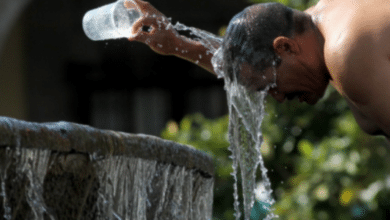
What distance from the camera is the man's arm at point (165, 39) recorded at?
100 inches

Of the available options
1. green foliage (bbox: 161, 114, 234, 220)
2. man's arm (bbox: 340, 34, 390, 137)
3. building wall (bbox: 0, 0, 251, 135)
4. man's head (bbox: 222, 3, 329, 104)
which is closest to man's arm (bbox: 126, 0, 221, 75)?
man's head (bbox: 222, 3, 329, 104)

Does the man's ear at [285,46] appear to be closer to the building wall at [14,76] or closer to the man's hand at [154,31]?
the man's hand at [154,31]

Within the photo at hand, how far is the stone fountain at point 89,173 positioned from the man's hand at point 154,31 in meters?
0.41

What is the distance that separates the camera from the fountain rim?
1808 mm

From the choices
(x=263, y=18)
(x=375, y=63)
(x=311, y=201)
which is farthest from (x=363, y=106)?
(x=311, y=201)

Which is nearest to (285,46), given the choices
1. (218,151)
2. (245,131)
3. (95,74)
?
(245,131)

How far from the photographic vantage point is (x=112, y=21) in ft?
8.66

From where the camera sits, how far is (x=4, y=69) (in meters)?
8.05

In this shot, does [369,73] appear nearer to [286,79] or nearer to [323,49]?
[323,49]

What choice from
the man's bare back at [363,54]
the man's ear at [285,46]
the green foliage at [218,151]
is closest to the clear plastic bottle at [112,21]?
the man's ear at [285,46]

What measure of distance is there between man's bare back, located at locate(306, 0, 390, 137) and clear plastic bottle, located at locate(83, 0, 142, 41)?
82 cm

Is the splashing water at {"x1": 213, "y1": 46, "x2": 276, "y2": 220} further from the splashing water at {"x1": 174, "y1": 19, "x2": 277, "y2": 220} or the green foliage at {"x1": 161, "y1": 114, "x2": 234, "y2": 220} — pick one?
the green foliage at {"x1": 161, "y1": 114, "x2": 234, "y2": 220}

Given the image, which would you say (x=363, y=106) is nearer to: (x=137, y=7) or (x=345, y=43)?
(x=345, y=43)

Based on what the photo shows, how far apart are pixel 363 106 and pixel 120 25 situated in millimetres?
1047
